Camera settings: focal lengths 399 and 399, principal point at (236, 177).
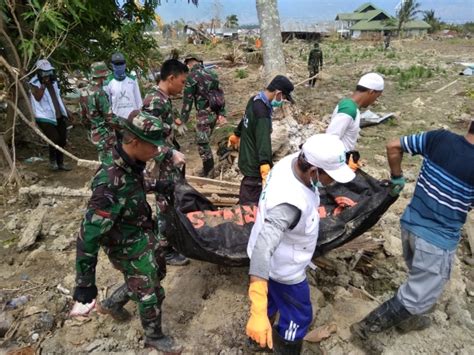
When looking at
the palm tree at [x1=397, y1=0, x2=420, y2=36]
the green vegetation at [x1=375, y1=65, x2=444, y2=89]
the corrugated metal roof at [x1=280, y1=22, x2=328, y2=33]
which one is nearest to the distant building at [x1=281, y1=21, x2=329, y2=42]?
the corrugated metal roof at [x1=280, y1=22, x2=328, y2=33]

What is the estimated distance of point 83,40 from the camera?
7.19 metres

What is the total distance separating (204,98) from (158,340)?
3812mm

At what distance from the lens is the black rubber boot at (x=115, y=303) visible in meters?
3.00

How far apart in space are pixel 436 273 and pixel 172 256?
2335 mm

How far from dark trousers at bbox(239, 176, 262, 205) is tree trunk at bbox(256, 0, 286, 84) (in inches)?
212

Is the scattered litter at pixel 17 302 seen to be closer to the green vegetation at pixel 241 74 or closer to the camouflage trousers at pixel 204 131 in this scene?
the camouflage trousers at pixel 204 131

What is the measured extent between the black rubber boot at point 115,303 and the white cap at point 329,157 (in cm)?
180

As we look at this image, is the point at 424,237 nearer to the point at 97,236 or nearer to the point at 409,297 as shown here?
the point at 409,297

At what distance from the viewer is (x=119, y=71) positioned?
5160 mm

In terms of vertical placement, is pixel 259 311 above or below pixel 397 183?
below

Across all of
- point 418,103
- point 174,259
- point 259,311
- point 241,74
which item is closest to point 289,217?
point 259,311

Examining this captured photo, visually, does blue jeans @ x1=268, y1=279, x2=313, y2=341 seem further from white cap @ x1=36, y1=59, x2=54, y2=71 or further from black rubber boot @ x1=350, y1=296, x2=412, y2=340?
white cap @ x1=36, y1=59, x2=54, y2=71

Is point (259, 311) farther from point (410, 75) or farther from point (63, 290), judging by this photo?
point (410, 75)

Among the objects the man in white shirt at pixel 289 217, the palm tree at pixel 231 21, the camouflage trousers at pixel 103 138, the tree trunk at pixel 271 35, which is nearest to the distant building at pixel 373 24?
the palm tree at pixel 231 21
